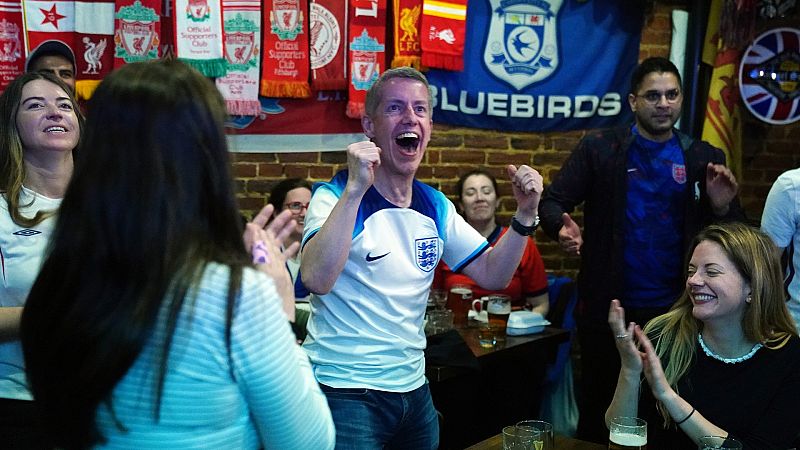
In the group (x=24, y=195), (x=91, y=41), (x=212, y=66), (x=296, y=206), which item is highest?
(x=91, y=41)

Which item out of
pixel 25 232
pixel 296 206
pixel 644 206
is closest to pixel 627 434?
pixel 25 232

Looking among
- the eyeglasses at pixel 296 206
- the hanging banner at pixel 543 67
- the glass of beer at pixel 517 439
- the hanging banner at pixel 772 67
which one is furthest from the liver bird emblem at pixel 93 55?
the hanging banner at pixel 772 67

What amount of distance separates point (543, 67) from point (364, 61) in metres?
1.03

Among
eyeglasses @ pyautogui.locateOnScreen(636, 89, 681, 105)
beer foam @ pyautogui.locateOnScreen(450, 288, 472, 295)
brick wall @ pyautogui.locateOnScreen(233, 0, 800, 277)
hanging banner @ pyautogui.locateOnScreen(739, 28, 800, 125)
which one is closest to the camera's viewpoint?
eyeglasses @ pyautogui.locateOnScreen(636, 89, 681, 105)

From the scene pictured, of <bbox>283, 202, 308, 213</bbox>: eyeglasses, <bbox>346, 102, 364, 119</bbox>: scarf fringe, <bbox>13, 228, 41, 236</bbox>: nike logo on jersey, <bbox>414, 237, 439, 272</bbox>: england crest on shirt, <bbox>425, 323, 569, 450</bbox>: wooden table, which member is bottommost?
<bbox>425, 323, 569, 450</bbox>: wooden table

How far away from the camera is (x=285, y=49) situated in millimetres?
4195

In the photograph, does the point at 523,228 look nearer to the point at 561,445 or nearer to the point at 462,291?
the point at 561,445

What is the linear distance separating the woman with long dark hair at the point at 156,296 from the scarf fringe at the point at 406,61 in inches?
125

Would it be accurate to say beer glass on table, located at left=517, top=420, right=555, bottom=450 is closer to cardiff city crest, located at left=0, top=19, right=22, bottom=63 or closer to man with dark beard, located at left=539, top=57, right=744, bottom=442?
man with dark beard, located at left=539, top=57, right=744, bottom=442

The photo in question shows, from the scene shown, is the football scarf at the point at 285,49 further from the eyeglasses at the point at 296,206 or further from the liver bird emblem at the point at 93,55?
the liver bird emblem at the point at 93,55

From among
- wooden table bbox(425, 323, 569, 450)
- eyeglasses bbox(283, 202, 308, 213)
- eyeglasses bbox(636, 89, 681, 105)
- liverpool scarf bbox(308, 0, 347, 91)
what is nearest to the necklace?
wooden table bbox(425, 323, 569, 450)

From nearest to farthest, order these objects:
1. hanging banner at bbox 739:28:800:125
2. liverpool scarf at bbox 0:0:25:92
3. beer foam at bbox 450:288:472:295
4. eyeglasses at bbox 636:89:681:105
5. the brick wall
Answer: eyeglasses at bbox 636:89:681:105, beer foam at bbox 450:288:472:295, liverpool scarf at bbox 0:0:25:92, the brick wall, hanging banner at bbox 739:28:800:125

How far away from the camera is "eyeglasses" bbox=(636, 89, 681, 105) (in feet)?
11.2

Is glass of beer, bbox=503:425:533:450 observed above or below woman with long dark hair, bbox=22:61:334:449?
below
